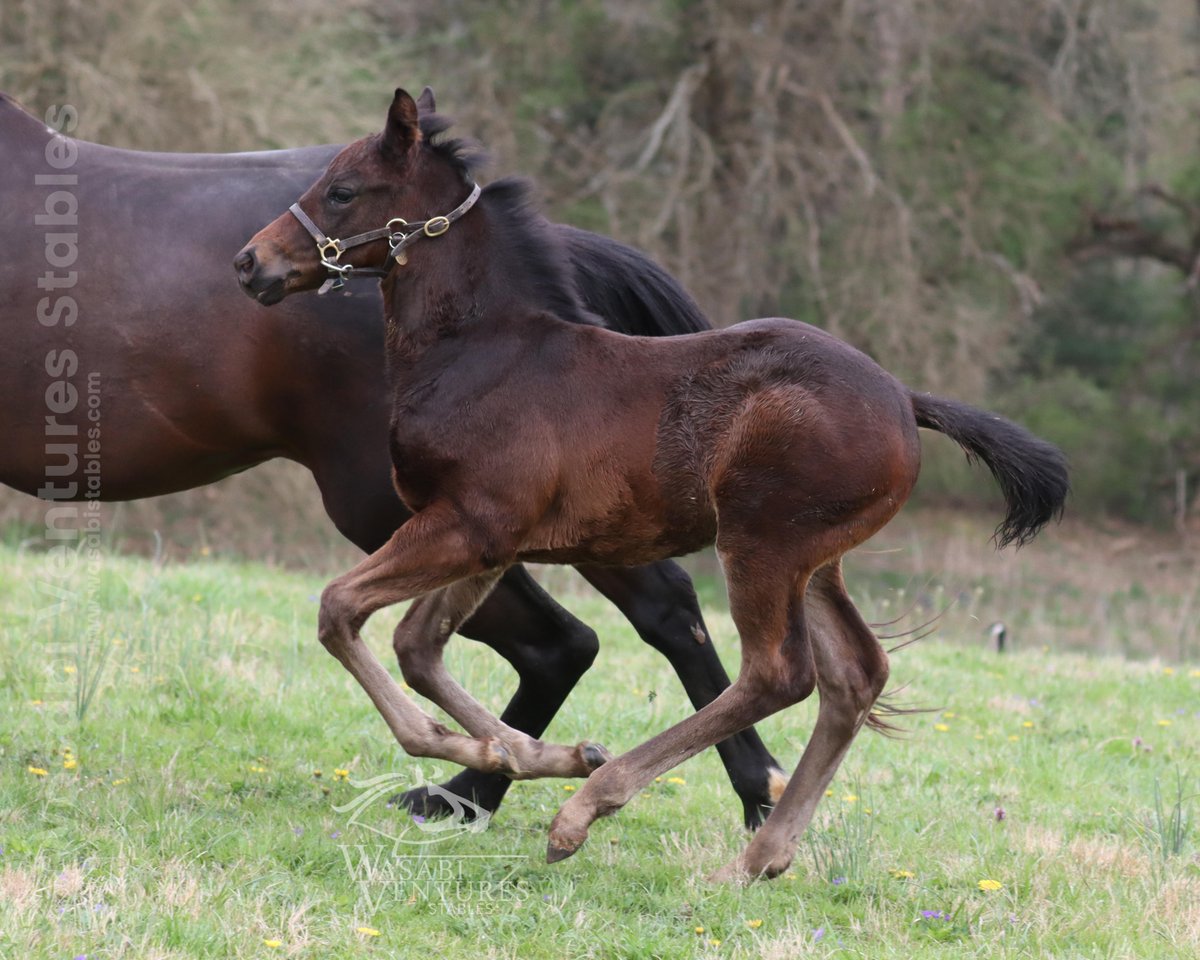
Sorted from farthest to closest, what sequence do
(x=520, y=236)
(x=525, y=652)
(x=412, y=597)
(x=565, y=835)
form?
(x=525, y=652), (x=520, y=236), (x=412, y=597), (x=565, y=835)

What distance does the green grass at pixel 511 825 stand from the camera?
11.3 feet

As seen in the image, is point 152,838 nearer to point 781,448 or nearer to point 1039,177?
point 781,448

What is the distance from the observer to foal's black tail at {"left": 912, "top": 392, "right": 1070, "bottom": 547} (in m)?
3.83

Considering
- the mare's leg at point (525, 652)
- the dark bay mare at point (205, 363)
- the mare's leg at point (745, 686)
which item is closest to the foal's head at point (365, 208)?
the dark bay mare at point (205, 363)

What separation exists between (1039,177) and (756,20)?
4.29 meters

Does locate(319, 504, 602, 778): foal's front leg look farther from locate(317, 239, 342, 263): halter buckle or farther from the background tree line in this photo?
the background tree line

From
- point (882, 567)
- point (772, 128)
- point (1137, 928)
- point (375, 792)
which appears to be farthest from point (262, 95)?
point (1137, 928)

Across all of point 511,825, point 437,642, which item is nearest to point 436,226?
point 437,642

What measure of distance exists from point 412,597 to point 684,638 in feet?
3.51

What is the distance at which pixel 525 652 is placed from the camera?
451cm

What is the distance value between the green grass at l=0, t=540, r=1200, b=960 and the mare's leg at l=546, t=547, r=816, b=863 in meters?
0.28

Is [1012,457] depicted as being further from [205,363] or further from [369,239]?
[205,363]

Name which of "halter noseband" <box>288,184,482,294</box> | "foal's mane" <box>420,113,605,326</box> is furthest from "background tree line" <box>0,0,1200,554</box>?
"halter noseband" <box>288,184,482,294</box>

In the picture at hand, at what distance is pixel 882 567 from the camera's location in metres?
19.0
